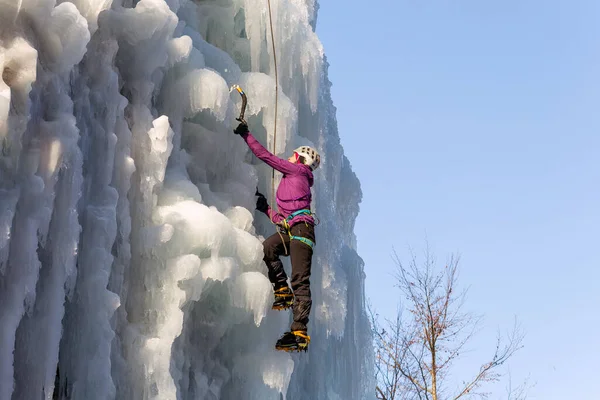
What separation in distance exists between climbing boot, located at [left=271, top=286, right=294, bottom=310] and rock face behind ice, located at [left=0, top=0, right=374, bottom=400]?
0.51ft

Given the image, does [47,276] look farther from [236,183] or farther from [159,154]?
[236,183]

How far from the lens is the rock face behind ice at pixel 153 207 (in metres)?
4.21

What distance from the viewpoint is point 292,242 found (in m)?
5.79

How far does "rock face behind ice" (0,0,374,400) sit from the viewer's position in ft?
13.8

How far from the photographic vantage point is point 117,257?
510cm

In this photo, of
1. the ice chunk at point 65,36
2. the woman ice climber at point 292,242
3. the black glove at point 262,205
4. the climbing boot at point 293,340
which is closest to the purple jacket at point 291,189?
the woman ice climber at point 292,242

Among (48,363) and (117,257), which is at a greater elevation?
(117,257)

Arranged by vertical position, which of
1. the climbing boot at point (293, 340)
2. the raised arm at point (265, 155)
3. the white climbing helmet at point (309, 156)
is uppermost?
the white climbing helmet at point (309, 156)

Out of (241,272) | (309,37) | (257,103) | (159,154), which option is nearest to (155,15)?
(159,154)

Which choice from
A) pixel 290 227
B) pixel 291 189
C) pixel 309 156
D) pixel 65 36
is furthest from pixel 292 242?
pixel 65 36

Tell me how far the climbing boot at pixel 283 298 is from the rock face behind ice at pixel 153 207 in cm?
16

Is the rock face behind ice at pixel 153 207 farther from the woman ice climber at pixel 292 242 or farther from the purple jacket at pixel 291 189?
the purple jacket at pixel 291 189

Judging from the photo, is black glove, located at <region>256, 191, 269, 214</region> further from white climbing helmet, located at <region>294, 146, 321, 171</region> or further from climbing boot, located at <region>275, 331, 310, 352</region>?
climbing boot, located at <region>275, 331, 310, 352</region>

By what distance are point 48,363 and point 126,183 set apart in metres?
1.41
